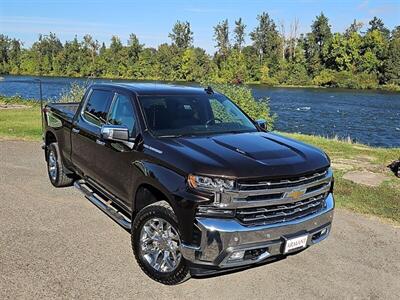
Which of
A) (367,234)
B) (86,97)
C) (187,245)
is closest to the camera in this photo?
(187,245)

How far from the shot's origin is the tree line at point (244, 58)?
87.7 metres

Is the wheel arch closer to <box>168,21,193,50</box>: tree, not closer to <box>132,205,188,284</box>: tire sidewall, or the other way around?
<box>132,205,188,284</box>: tire sidewall

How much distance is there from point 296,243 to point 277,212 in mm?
339

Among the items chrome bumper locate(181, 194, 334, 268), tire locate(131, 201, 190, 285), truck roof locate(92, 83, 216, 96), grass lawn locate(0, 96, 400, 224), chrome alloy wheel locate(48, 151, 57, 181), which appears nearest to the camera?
chrome bumper locate(181, 194, 334, 268)

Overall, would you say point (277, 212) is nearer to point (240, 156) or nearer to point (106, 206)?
point (240, 156)

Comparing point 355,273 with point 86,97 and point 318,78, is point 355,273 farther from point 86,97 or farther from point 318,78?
point 318,78

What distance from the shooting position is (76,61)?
105375 millimetres

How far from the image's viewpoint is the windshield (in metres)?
4.72

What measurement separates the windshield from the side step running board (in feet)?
3.52

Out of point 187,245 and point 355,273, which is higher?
point 187,245

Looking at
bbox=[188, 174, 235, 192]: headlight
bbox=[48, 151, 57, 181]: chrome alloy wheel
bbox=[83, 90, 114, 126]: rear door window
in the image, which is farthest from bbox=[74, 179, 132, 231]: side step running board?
bbox=[188, 174, 235, 192]: headlight

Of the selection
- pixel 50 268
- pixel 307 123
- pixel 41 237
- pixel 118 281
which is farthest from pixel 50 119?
pixel 307 123

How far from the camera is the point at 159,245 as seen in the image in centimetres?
416

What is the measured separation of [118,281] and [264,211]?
1.55m
